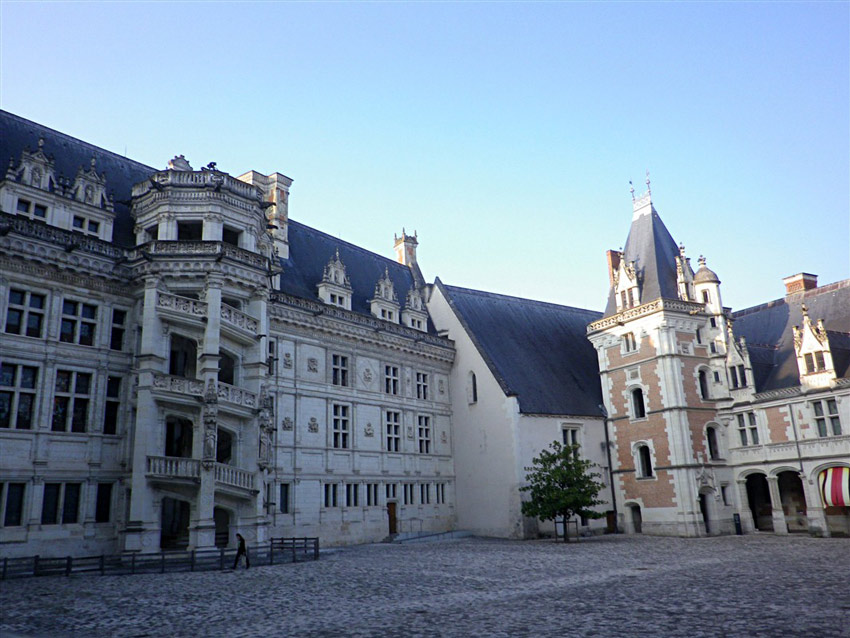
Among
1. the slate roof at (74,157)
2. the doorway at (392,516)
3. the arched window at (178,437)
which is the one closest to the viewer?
the slate roof at (74,157)

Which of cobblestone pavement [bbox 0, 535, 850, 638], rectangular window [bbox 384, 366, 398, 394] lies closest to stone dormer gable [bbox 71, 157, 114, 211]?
cobblestone pavement [bbox 0, 535, 850, 638]

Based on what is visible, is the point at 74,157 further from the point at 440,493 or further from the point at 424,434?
the point at 440,493

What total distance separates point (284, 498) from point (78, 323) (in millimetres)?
11712

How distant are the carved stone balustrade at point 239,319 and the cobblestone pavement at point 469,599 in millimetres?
10036

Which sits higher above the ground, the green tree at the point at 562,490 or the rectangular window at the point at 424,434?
the rectangular window at the point at 424,434

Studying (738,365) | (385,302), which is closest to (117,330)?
(385,302)

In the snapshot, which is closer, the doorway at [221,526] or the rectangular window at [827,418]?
the doorway at [221,526]

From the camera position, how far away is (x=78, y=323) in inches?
1013

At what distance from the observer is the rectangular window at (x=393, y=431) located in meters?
37.4

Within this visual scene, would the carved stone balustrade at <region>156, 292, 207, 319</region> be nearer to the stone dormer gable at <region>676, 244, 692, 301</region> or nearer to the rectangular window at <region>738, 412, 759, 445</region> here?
the stone dormer gable at <region>676, 244, 692, 301</region>

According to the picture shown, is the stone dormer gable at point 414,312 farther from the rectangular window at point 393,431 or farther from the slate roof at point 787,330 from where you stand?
the slate roof at point 787,330

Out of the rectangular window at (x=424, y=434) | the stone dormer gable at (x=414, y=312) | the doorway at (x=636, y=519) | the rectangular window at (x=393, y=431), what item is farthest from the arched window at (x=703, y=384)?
the rectangular window at (x=393, y=431)

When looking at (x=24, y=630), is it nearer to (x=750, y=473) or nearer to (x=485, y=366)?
(x=485, y=366)

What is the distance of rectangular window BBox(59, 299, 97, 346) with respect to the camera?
2548 centimetres
